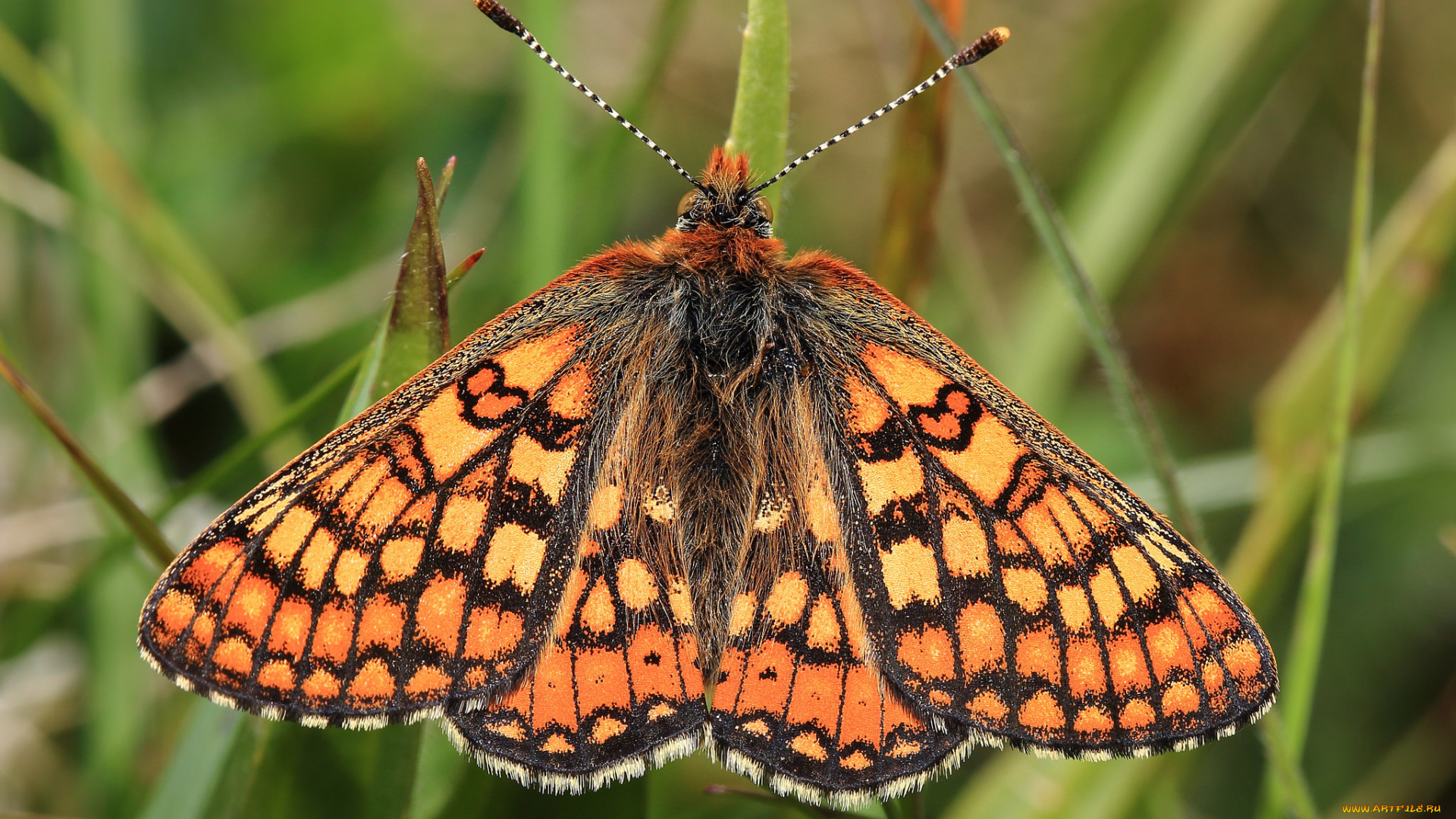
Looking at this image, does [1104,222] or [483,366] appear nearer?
[483,366]

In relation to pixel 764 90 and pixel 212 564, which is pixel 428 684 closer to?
pixel 212 564

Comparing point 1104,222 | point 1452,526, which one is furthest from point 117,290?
point 1452,526

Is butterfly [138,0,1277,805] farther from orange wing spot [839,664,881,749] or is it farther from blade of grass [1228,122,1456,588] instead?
blade of grass [1228,122,1456,588]

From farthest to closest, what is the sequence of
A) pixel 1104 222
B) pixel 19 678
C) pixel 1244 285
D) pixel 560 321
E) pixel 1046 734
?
pixel 1244 285
pixel 1104 222
pixel 19 678
pixel 560 321
pixel 1046 734

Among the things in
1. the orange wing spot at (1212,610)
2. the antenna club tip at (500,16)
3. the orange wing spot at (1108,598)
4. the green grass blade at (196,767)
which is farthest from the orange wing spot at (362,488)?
the orange wing spot at (1212,610)

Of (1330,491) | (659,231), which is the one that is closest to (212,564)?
(1330,491)

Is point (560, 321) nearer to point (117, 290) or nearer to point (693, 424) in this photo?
point (693, 424)

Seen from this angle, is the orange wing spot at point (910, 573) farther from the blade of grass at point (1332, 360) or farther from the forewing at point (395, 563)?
the blade of grass at point (1332, 360)

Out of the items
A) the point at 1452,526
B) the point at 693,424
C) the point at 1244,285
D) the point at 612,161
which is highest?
the point at 612,161

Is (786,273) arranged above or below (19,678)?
above
